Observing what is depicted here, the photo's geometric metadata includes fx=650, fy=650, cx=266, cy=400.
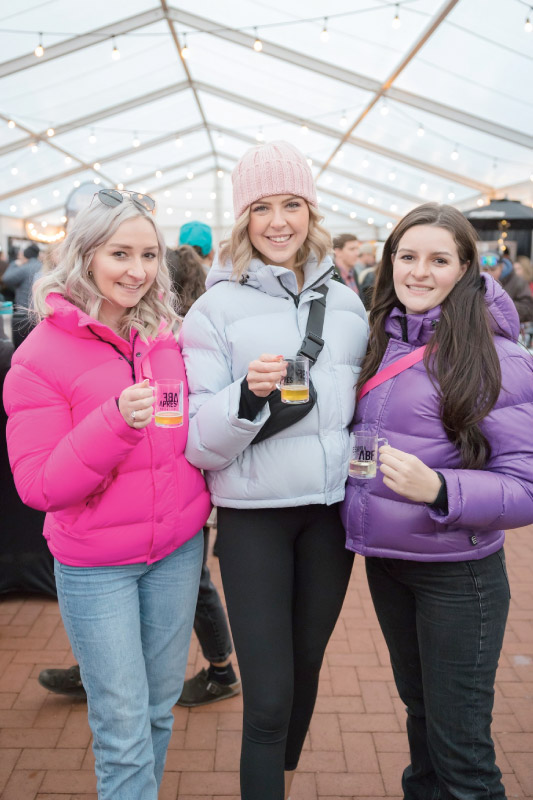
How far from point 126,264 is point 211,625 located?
1.75 metres

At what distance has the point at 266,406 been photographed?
1865 millimetres

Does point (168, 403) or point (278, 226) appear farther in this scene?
point (278, 226)

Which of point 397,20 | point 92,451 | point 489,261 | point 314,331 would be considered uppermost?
point 397,20

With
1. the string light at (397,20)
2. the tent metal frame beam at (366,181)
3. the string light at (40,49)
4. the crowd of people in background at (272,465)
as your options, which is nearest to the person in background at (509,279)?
the string light at (397,20)

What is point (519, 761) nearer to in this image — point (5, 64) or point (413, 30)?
point (413, 30)

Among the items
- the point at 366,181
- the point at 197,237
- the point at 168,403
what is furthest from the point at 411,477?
the point at 366,181

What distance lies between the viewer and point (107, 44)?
10.9m

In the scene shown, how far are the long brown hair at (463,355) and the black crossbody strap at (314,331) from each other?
18cm

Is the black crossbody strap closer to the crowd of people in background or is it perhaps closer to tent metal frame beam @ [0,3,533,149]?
the crowd of people in background

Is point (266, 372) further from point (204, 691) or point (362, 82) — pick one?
point (362, 82)

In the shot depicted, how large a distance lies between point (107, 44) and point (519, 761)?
11.8 m

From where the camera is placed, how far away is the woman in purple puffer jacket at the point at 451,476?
173 cm

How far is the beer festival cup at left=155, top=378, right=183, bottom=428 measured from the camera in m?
1.80

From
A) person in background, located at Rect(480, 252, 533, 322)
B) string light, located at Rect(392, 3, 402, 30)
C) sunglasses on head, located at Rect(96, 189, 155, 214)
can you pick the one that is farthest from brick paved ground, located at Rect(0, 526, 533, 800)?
string light, located at Rect(392, 3, 402, 30)
